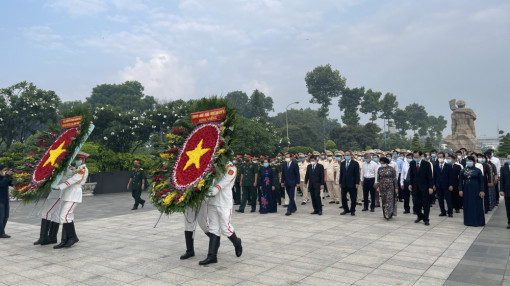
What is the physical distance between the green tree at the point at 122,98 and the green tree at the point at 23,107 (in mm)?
44533

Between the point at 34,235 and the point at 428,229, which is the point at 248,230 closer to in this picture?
the point at 428,229

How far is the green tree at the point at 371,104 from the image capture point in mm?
71188

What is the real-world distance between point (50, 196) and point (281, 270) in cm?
488

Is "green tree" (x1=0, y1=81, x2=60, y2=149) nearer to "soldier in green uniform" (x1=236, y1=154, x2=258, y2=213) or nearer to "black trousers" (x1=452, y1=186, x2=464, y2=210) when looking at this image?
"soldier in green uniform" (x1=236, y1=154, x2=258, y2=213)

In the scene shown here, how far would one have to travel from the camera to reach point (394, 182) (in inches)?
402

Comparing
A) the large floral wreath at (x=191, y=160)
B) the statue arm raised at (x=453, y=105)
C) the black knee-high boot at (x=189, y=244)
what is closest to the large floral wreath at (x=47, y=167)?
the large floral wreath at (x=191, y=160)

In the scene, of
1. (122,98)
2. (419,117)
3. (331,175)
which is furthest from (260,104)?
(331,175)

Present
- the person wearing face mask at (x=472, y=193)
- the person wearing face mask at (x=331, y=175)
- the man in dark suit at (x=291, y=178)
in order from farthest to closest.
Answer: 1. the person wearing face mask at (x=331, y=175)
2. the man in dark suit at (x=291, y=178)
3. the person wearing face mask at (x=472, y=193)

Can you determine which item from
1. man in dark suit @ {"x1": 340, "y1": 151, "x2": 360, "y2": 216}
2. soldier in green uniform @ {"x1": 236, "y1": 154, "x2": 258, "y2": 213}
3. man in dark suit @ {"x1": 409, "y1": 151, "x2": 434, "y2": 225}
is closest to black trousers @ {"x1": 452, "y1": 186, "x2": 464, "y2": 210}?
man in dark suit @ {"x1": 409, "y1": 151, "x2": 434, "y2": 225}

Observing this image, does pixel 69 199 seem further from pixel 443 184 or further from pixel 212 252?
pixel 443 184

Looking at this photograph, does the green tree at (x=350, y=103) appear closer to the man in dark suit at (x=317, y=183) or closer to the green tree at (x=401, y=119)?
the green tree at (x=401, y=119)

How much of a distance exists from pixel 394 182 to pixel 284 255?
16.3 feet

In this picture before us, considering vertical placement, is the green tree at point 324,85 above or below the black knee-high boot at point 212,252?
above

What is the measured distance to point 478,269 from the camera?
5492mm
